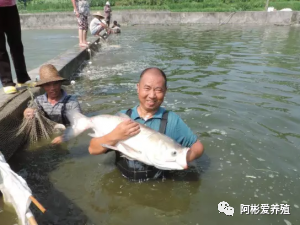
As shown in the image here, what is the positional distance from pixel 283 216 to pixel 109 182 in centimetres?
216

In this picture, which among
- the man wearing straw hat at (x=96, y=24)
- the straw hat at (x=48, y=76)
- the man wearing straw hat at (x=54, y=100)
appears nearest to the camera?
the straw hat at (x=48, y=76)

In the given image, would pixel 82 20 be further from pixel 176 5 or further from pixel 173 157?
pixel 176 5

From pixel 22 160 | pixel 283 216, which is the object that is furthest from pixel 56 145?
pixel 283 216

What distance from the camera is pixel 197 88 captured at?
776 cm

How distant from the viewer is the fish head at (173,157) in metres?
2.77

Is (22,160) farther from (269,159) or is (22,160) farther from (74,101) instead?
(269,159)

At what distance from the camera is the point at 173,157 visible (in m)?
2.78

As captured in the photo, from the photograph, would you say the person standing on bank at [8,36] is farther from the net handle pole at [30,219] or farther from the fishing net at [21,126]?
the net handle pole at [30,219]

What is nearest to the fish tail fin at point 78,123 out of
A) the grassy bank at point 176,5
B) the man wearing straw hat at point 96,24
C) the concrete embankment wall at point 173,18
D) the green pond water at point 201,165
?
the green pond water at point 201,165

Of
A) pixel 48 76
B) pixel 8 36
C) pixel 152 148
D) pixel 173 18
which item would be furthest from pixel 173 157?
pixel 173 18

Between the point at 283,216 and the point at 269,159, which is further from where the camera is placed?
the point at 269,159

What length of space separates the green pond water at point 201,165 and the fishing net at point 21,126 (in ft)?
0.84

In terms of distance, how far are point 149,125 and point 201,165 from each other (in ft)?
4.32

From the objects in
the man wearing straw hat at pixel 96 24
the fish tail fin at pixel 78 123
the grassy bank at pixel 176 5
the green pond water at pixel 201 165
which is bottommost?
the green pond water at pixel 201 165
